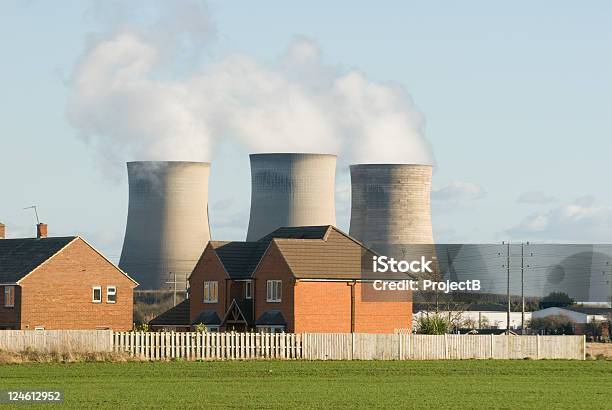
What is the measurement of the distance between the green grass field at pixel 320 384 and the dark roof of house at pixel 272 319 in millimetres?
19799

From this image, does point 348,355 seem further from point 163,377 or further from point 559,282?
point 559,282

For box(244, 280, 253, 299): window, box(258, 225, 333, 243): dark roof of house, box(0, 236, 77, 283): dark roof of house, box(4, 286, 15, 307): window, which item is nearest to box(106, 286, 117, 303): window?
box(0, 236, 77, 283): dark roof of house

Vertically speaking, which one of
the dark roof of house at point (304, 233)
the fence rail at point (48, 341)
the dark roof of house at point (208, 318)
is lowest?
the dark roof of house at point (208, 318)

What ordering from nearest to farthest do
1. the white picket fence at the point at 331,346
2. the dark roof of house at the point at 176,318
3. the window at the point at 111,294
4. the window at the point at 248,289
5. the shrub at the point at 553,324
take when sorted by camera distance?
the white picket fence at the point at 331,346 → the window at the point at 248,289 → the window at the point at 111,294 → the dark roof of house at the point at 176,318 → the shrub at the point at 553,324

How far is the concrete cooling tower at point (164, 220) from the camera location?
9719 cm

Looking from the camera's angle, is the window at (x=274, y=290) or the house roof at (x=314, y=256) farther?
the window at (x=274, y=290)

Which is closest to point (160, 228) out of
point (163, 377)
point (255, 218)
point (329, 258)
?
point (255, 218)

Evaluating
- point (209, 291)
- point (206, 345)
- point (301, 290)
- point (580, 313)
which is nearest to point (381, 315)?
point (301, 290)

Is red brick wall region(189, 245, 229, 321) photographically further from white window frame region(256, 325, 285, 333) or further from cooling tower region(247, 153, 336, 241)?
cooling tower region(247, 153, 336, 241)

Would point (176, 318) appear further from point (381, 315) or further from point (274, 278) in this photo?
Result: point (381, 315)

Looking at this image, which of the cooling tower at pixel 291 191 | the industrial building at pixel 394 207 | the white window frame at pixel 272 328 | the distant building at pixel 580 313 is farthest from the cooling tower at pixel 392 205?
the white window frame at pixel 272 328

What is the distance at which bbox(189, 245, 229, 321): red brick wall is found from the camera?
7338 centimetres

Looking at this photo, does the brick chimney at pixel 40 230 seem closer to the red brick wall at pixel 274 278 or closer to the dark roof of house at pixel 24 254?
the dark roof of house at pixel 24 254

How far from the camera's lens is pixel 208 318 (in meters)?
73.4
